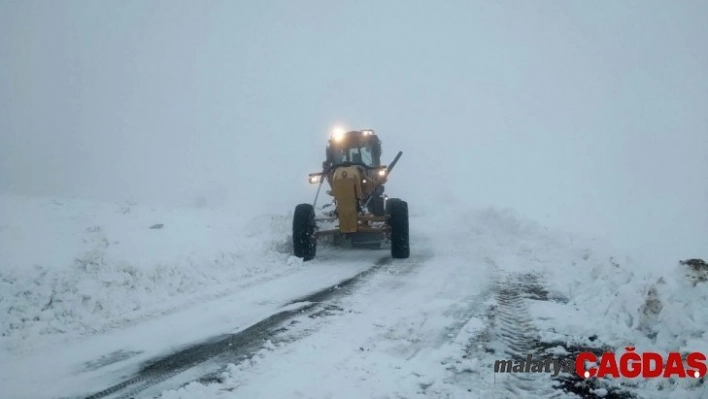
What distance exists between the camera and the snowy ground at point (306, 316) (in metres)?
3.11

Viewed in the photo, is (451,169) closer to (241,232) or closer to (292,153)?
(292,153)

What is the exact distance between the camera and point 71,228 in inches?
311

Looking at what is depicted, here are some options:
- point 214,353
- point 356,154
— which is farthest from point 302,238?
point 214,353

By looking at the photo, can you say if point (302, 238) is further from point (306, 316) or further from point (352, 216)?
point (306, 316)

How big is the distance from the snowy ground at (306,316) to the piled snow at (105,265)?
0.10 feet

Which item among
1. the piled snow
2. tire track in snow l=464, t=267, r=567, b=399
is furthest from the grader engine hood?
tire track in snow l=464, t=267, r=567, b=399

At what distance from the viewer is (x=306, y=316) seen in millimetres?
4734

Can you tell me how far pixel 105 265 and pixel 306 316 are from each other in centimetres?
330

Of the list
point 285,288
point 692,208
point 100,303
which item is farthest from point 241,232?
point 692,208

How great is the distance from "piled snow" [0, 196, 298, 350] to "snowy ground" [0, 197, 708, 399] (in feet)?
0.10

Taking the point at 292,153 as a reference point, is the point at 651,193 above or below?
below

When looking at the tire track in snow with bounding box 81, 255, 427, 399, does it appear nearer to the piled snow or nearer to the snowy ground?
the snowy ground

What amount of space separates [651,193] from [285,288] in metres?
45.3

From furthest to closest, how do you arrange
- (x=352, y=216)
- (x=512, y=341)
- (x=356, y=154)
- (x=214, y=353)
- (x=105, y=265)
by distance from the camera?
1. (x=356, y=154)
2. (x=352, y=216)
3. (x=105, y=265)
4. (x=512, y=341)
5. (x=214, y=353)
